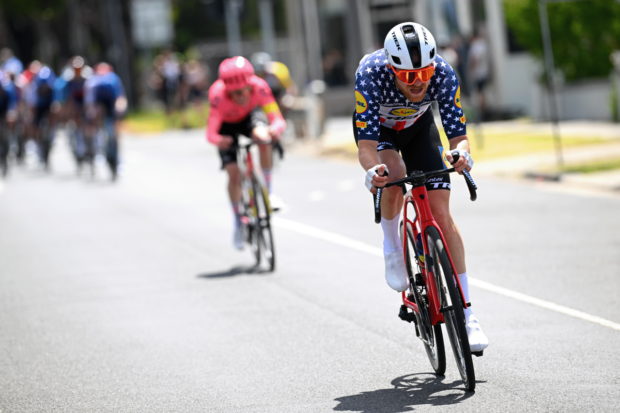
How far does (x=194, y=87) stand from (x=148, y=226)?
20.6m

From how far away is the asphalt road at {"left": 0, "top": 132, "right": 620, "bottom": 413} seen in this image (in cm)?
629

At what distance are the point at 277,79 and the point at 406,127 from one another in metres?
18.6

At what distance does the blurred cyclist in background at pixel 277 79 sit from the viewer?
2403cm

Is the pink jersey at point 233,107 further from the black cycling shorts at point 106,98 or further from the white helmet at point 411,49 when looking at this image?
the black cycling shorts at point 106,98

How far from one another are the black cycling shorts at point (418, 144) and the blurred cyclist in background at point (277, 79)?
686 inches

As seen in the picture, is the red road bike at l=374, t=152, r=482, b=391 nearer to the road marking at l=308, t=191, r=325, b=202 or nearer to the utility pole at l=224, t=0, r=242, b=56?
the road marking at l=308, t=191, r=325, b=202

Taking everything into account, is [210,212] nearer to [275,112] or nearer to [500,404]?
[275,112]

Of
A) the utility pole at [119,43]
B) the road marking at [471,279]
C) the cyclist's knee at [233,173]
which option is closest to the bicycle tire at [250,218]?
the cyclist's knee at [233,173]

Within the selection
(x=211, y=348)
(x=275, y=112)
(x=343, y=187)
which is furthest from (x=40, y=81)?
(x=211, y=348)

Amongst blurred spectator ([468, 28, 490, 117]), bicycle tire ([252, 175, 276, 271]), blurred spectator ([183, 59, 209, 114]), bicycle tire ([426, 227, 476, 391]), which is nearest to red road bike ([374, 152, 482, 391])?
bicycle tire ([426, 227, 476, 391])

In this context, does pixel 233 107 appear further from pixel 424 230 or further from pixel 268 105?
pixel 424 230

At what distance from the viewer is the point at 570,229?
11.7 meters

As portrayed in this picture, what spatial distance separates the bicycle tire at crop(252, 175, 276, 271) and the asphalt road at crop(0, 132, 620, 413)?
192 millimetres

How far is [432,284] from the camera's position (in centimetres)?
605
